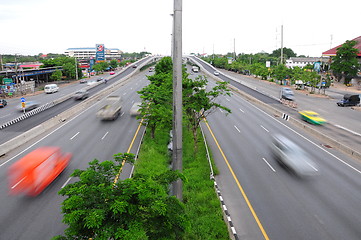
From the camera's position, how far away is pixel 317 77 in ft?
201

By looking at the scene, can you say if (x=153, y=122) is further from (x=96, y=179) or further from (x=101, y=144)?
(x=96, y=179)

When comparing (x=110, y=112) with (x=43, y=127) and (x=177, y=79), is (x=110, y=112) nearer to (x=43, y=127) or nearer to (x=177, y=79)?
(x=43, y=127)

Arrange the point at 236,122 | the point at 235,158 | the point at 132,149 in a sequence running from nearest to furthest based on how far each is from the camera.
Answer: the point at 235,158 → the point at 132,149 → the point at 236,122

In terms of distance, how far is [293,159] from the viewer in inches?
782

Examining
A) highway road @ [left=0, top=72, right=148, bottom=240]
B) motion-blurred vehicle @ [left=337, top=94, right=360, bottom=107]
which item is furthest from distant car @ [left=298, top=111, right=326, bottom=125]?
highway road @ [left=0, top=72, right=148, bottom=240]

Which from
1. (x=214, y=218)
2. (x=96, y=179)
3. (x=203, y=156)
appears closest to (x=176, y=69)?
(x=96, y=179)

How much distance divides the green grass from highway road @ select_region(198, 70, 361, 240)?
109cm

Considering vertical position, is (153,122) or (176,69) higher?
(176,69)

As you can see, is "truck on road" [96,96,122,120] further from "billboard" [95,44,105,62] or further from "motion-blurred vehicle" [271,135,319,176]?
"billboard" [95,44,105,62]

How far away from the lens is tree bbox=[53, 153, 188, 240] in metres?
6.34

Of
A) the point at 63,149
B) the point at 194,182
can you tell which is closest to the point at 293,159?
the point at 194,182

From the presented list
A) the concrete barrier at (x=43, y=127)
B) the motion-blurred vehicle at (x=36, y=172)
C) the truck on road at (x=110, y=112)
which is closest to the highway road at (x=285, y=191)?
the motion-blurred vehicle at (x=36, y=172)

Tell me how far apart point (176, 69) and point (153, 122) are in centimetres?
1826

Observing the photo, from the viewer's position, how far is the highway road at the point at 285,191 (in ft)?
43.4
